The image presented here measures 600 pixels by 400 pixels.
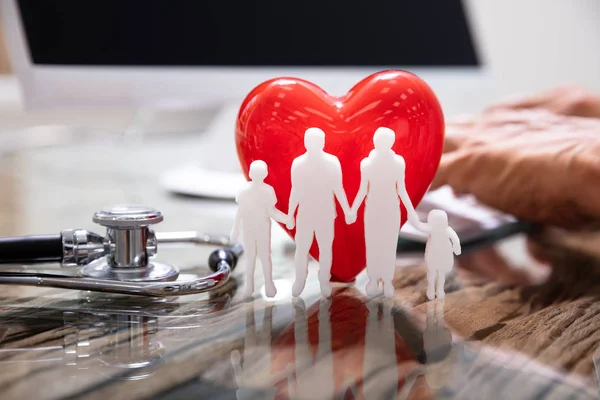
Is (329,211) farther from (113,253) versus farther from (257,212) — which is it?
(113,253)

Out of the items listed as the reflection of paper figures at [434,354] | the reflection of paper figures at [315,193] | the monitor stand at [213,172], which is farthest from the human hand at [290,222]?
the monitor stand at [213,172]

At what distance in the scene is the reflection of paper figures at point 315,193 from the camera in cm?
51

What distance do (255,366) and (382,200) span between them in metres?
0.17

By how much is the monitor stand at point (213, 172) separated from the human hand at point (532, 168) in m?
0.37

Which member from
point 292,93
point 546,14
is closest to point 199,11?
point 292,93

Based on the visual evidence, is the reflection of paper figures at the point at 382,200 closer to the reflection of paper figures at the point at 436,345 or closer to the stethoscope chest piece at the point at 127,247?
the reflection of paper figures at the point at 436,345

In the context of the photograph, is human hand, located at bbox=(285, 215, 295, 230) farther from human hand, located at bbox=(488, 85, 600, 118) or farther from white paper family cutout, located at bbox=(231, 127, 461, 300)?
human hand, located at bbox=(488, 85, 600, 118)

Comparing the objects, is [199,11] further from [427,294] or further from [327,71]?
[427,294]

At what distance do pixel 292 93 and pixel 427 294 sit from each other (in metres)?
0.19

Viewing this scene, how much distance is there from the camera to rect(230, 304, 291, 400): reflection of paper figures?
365 mm

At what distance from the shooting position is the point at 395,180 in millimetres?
518

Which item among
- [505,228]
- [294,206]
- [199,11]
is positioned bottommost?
[505,228]

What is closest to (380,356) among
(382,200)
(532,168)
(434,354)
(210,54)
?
(434,354)

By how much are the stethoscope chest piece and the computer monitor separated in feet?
1.52
